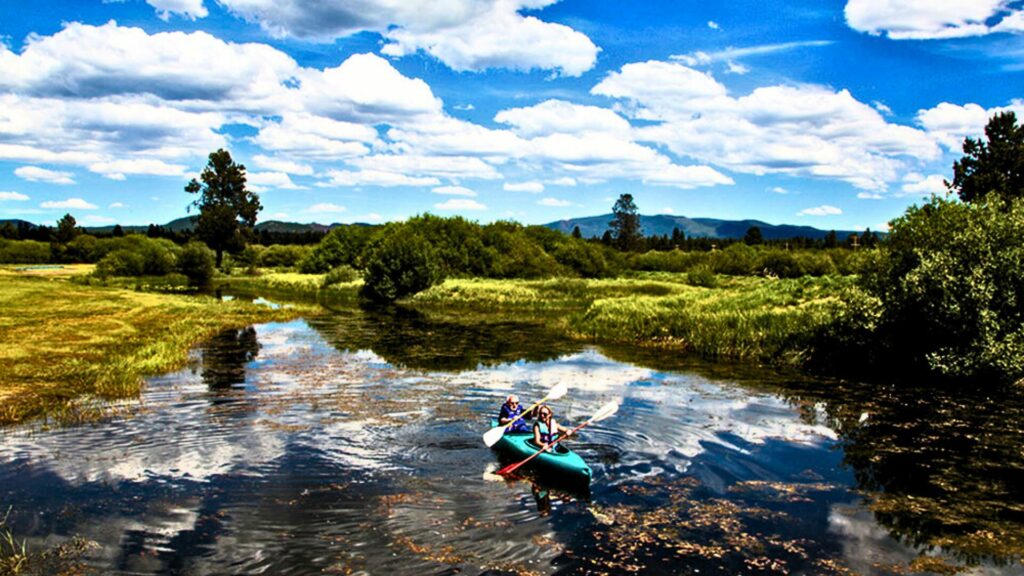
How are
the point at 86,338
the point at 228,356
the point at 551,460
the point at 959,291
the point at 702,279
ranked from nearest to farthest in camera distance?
the point at 551,460 < the point at 959,291 < the point at 228,356 < the point at 86,338 < the point at 702,279

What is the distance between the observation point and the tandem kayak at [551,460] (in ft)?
49.3

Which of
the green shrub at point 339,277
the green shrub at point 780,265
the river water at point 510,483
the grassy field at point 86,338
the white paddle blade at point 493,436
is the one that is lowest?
the river water at point 510,483

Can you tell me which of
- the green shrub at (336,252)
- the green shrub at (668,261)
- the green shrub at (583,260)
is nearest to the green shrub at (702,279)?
the green shrub at (583,260)

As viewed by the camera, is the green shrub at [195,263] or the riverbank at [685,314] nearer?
the riverbank at [685,314]

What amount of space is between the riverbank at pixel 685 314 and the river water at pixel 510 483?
6.88 metres

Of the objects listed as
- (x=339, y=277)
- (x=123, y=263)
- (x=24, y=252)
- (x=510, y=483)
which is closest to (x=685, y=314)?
(x=510, y=483)

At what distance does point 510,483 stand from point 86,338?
26707mm

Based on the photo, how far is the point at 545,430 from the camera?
1730 cm

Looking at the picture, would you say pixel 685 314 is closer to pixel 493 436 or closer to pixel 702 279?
pixel 493 436

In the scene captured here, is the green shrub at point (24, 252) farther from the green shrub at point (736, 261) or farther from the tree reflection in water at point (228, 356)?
the green shrub at point (736, 261)

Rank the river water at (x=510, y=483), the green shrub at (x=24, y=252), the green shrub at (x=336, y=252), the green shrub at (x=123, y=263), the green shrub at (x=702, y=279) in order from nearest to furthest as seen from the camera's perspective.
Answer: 1. the river water at (x=510, y=483)
2. the green shrub at (x=123, y=263)
3. the green shrub at (x=702, y=279)
4. the green shrub at (x=336, y=252)
5. the green shrub at (x=24, y=252)

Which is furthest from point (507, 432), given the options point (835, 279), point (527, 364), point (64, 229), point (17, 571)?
point (64, 229)

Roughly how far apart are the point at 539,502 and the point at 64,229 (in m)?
161

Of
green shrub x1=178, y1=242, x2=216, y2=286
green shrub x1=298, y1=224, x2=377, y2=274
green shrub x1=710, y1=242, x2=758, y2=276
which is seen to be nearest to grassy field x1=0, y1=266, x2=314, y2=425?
green shrub x1=178, y1=242, x2=216, y2=286
